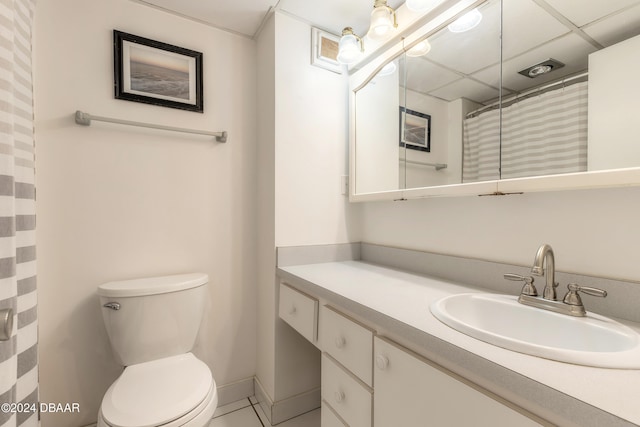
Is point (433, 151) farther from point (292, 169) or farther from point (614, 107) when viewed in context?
point (292, 169)

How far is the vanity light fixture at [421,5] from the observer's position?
3.83ft

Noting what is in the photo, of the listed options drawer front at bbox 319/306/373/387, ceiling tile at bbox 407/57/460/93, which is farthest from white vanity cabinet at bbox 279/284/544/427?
ceiling tile at bbox 407/57/460/93

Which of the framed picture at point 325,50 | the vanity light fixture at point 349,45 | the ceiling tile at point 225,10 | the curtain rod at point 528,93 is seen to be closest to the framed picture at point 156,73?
the ceiling tile at point 225,10

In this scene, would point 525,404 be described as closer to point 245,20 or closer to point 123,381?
point 123,381

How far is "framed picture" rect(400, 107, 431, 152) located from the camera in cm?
129

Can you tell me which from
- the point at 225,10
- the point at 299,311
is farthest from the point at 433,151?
the point at 225,10

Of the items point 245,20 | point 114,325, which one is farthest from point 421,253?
point 245,20

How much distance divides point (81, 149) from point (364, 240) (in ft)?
4.98

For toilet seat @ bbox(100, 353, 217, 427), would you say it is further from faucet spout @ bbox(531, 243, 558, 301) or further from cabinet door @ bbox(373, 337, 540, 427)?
faucet spout @ bbox(531, 243, 558, 301)

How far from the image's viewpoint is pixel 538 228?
37.5 inches

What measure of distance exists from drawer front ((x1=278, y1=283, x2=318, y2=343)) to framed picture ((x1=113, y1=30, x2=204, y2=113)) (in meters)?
1.11

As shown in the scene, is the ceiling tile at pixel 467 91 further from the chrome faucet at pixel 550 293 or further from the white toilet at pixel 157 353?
the white toilet at pixel 157 353

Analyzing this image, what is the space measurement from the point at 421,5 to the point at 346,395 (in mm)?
1537

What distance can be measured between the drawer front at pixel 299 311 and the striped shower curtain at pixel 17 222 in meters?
0.85
